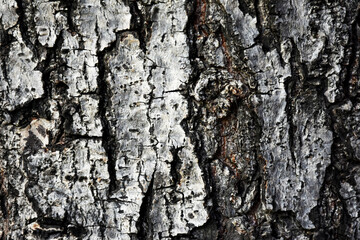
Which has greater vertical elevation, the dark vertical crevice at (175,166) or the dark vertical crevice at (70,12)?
the dark vertical crevice at (70,12)

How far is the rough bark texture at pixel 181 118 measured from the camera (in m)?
1.30

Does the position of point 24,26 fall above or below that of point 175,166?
above

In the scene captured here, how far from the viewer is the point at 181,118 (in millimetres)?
1322

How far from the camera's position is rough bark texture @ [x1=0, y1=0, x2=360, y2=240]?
1.30 m

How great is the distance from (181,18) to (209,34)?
100 mm

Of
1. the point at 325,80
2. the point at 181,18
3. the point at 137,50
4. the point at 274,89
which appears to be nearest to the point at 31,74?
the point at 137,50

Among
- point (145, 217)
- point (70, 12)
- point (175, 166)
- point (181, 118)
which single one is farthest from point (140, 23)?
point (145, 217)

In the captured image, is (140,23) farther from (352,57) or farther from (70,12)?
(352,57)

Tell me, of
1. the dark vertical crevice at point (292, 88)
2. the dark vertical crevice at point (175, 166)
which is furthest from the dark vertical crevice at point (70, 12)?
the dark vertical crevice at point (292, 88)

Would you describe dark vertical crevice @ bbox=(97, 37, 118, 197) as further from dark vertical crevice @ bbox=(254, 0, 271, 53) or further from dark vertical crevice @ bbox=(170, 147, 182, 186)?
dark vertical crevice @ bbox=(254, 0, 271, 53)

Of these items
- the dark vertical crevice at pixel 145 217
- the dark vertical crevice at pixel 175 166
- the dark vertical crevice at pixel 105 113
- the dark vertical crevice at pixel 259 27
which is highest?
the dark vertical crevice at pixel 259 27

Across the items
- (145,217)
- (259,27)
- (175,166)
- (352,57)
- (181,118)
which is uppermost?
(259,27)

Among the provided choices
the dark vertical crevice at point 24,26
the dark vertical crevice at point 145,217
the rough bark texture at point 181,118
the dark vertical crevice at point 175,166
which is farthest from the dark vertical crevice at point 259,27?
the dark vertical crevice at point 24,26

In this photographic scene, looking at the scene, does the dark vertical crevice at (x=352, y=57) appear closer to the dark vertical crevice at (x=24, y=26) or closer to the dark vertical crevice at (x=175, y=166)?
the dark vertical crevice at (x=175, y=166)
